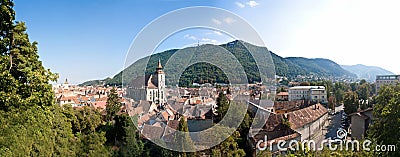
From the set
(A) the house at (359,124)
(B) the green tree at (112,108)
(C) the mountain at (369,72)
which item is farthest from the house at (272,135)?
(C) the mountain at (369,72)

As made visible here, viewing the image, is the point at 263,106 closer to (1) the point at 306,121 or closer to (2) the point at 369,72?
(1) the point at 306,121

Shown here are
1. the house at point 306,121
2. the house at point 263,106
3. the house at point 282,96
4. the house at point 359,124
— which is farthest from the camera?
the house at point 282,96

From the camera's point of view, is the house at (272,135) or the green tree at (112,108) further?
the green tree at (112,108)

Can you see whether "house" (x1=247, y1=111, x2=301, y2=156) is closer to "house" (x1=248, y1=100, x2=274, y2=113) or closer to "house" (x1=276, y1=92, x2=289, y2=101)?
"house" (x1=248, y1=100, x2=274, y2=113)

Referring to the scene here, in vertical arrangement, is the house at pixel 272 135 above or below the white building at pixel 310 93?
below

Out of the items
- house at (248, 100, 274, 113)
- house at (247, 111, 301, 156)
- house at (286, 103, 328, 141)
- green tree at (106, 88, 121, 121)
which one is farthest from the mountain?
green tree at (106, 88, 121, 121)

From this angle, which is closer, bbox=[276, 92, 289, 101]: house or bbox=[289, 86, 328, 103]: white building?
bbox=[289, 86, 328, 103]: white building

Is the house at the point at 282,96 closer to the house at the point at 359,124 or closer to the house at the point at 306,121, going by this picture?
the house at the point at 306,121

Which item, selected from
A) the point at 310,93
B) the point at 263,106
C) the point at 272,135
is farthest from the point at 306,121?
the point at 310,93
